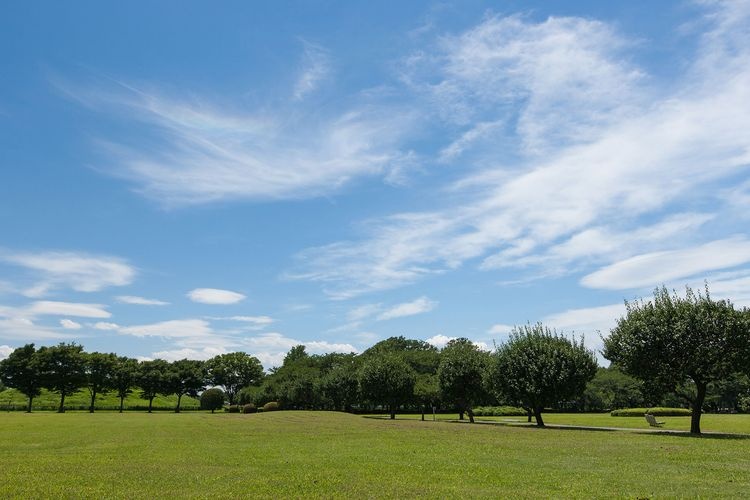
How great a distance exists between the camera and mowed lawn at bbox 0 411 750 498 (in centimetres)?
1473

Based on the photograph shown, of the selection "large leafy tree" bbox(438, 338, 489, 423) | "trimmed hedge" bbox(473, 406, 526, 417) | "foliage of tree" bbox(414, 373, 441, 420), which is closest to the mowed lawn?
"large leafy tree" bbox(438, 338, 489, 423)

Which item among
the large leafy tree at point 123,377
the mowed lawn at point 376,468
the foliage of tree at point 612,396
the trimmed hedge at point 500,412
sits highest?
the large leafy tree at point 123,377

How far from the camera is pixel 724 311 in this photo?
35.1 meters

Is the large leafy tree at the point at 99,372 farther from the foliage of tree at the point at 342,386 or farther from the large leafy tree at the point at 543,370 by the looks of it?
the large leafy tree at the point at 543,370

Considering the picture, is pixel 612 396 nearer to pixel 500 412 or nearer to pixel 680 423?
Result: pixel 500 412

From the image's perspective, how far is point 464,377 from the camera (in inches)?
2453

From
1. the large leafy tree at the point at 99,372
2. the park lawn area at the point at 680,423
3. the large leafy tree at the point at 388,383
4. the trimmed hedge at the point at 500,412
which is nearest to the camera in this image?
the park lawn area at the point at 680,423

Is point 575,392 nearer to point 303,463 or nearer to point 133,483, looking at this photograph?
point 303,463

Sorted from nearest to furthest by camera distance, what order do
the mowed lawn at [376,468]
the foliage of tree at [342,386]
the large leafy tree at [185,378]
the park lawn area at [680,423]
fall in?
the mowed lawn at [376,468] → the park lawn area at [680,423] → the foliage of tree at [342,386] → the large leafy tree at [185,378]

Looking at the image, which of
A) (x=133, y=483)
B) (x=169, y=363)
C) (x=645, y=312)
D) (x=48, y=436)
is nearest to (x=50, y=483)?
(x=133, y=483)

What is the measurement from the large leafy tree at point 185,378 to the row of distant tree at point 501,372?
0.25m

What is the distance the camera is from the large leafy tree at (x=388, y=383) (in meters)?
75.2

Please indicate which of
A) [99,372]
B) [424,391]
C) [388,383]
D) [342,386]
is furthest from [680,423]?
[99,372]

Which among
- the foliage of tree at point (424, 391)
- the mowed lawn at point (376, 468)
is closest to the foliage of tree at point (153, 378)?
the foliage of tree at point (424, 391)
